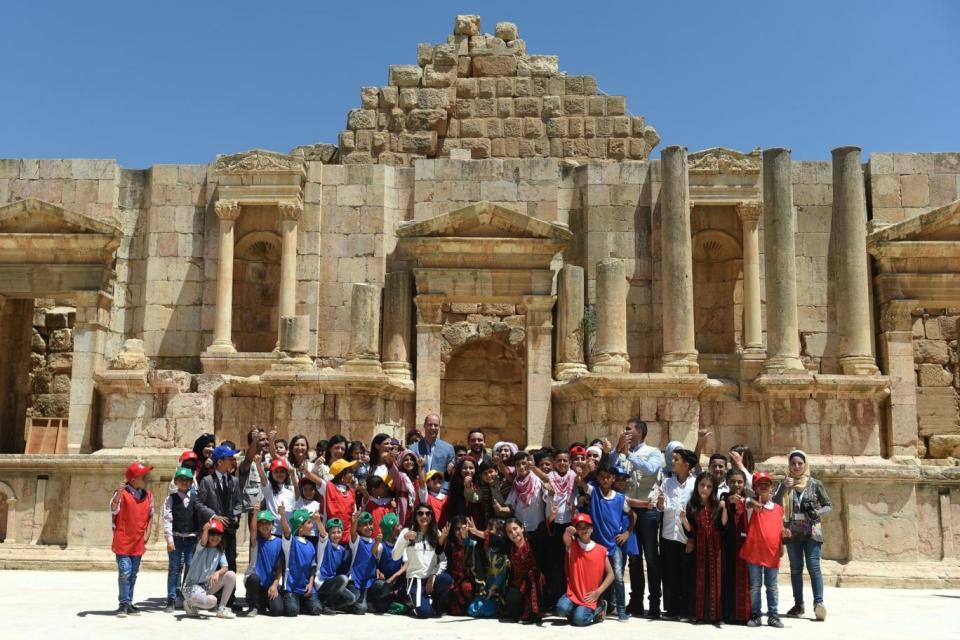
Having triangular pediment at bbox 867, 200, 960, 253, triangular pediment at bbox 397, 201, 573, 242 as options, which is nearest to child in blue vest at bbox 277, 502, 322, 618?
triangular pediment at bbox 397, 201, 573, 242

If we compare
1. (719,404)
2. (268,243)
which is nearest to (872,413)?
(719,404)

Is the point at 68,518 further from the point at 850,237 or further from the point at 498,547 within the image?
the point at 850,237

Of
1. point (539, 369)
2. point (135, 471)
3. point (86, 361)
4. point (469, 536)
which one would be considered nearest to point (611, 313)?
point (539, 369)

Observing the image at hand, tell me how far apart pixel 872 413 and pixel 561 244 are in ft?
19.1

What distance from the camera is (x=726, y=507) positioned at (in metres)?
10.2

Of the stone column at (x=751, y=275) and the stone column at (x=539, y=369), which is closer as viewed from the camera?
the stone column at (x=539, y=369)

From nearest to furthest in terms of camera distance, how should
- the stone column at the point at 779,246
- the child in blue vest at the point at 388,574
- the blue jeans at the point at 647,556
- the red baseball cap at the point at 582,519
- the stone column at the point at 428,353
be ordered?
the red baseball cap at the point at 582,519, the blue jeans at the point at 647,556, the child in blue vest at the point at 388,574, the stone column at the point at 779,246, the stone column at the point at 428,353

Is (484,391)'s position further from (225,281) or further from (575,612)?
(575,612)

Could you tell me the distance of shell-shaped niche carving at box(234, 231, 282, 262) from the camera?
2017 cm

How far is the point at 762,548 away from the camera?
10.0 m

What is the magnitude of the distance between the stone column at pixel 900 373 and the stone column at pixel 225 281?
11500 millimetres

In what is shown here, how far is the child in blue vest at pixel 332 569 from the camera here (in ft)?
34.5

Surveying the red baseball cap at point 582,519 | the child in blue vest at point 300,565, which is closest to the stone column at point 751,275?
the red baseball cap at point 582,519

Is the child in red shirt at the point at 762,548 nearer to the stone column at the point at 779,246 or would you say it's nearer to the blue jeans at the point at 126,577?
the blue jeans at the point at 126,577
